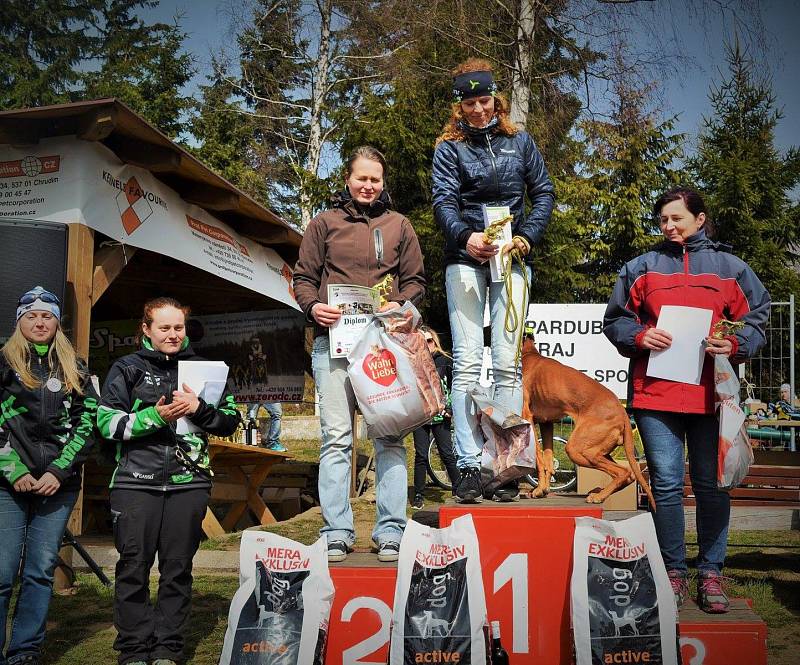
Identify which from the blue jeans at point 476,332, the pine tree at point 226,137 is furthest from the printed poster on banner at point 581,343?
Answer: the pine tree at point 226,137

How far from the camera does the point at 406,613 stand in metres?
3.02

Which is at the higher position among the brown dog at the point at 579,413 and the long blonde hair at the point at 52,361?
the long blonde hair at the point at 52,361

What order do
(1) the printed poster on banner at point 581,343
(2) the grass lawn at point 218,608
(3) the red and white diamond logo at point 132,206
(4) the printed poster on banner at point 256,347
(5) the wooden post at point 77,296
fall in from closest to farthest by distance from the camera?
(2) the grass lawn at point 218,608, (5) the wooden post at point 77,296, (3) the red and white diamond logo at point 132,206, (1) the printed poster on banner at point 581,343, (4) the printed poster on banner at point 256,347

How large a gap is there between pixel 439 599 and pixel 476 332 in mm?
1406

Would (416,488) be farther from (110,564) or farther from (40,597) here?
(40,597)

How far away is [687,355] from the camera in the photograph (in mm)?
3480

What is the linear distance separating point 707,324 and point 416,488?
567 centimetres

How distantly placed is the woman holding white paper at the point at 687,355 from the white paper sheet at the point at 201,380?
173 cm

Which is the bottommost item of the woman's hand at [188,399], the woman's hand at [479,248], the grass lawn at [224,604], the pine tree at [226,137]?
the grass lawn at [224,604]

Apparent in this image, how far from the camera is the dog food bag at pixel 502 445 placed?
3.81 metres

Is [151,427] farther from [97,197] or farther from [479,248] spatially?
[97,197]

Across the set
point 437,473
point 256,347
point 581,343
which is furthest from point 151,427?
point 437,473

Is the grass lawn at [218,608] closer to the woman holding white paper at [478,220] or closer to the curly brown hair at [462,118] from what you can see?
the woman holding white paper at [478,220]

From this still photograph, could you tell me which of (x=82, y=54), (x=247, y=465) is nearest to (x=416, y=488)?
(x=247, y=465)
